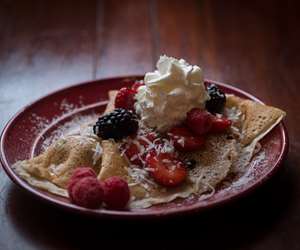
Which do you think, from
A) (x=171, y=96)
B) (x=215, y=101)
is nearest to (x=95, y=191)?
(x=171, y=96)

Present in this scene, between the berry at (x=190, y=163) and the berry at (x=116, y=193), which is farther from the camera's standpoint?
the berry at (x=190, y=163)

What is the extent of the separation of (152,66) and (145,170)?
0.73 meters

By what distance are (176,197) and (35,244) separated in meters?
0.31

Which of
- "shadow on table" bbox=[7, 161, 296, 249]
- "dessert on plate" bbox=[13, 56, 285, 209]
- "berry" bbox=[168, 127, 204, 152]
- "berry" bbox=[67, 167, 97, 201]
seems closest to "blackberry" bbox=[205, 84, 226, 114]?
"dessert on plate" bbox=[13, 56, 285, 209]

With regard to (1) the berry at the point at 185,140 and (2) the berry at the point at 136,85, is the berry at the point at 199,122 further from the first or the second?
(2) the berry at the point at 136,85

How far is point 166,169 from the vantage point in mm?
1402

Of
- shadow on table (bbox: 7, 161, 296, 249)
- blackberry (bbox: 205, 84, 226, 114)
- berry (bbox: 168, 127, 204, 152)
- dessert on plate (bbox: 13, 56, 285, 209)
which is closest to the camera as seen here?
shadow on table (bbox: 7, 161, 296, 249)

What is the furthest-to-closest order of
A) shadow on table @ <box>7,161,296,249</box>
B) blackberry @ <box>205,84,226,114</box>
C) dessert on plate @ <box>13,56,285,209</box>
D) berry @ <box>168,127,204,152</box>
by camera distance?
blackberry @ <box>205,84,226,114</box>, berry @ <box>168,127,204,152</box>, dessert on plate @ <box>13,56,285,209</box>, shadow on table @ <box>7,161,296,249</box>

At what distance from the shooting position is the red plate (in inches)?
49.8

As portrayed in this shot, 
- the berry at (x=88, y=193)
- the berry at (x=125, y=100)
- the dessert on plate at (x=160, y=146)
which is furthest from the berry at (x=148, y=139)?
the berry at (x=88, y=193)

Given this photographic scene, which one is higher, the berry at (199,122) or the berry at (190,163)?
the berry at (199,122)

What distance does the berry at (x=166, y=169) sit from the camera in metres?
1.38

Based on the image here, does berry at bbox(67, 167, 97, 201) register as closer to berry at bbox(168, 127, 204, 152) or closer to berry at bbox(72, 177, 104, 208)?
berry at bbox(72, 177, 104, 208)

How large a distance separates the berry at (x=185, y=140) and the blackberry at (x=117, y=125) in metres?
0.09
